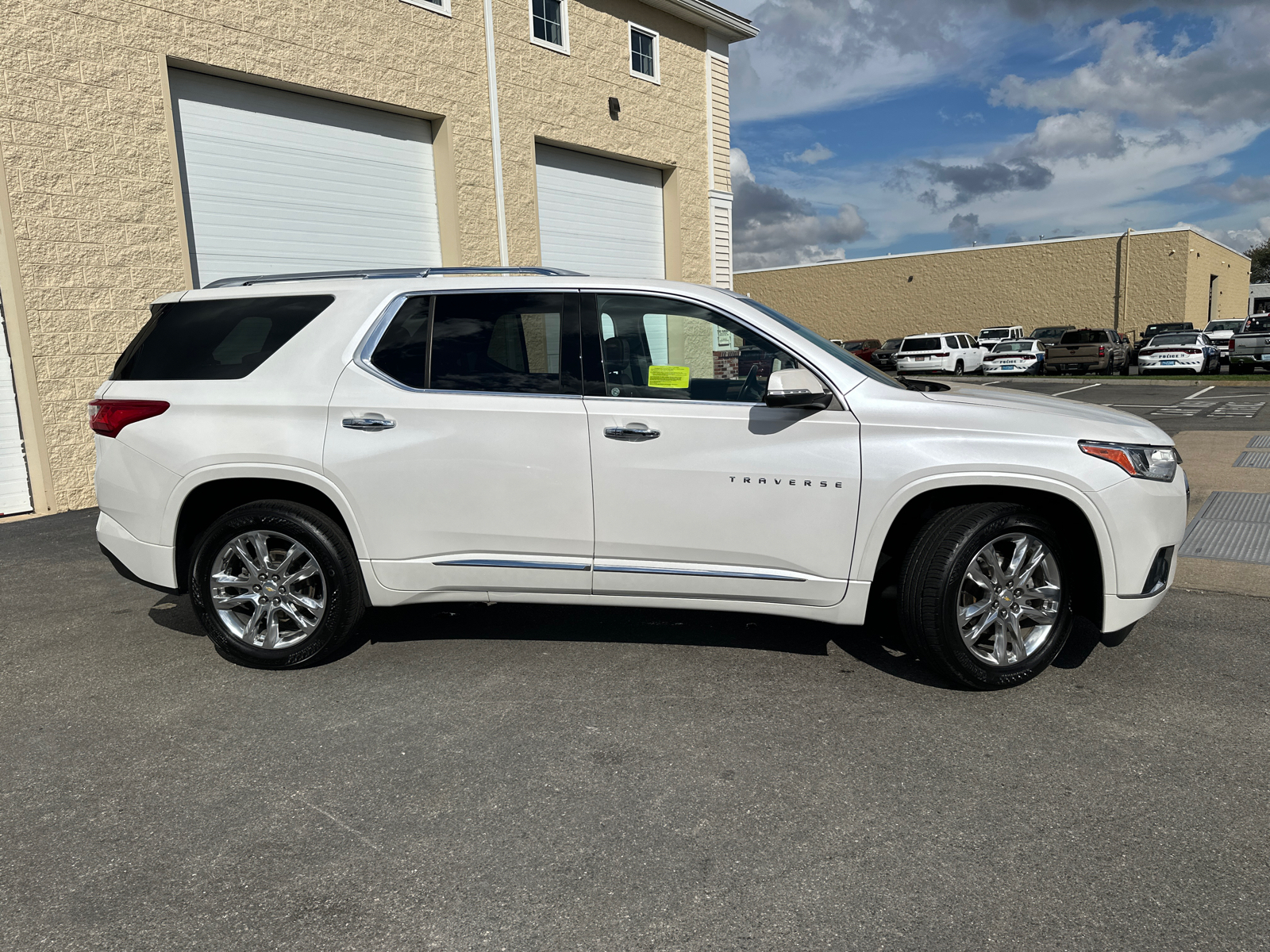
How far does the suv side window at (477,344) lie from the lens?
4156 millimetres

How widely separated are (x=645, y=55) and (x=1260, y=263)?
98.5 m

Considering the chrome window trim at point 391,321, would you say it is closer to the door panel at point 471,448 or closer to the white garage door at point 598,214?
the door panel at point 471,448

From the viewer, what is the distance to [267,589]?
14.2 ft

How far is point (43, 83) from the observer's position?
8547mm

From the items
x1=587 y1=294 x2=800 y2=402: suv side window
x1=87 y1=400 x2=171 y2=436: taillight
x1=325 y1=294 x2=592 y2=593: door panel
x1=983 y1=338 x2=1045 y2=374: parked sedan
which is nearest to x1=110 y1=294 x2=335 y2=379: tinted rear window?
x1=87 y1=400 x2=171 y2=436: taillight

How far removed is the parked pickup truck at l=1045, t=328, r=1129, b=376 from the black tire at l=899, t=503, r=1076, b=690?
29.4 metres

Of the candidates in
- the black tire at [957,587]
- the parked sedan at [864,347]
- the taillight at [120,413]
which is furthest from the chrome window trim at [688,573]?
the parked sedan at [864,347]

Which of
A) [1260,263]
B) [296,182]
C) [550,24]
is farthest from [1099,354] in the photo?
[1260,263]

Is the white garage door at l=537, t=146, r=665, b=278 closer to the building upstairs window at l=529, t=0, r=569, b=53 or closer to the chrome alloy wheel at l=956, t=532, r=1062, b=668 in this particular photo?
the building upstairs window at l=529, t=0, r=569, b=53

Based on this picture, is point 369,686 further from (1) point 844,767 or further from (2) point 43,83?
(2) point 43,83

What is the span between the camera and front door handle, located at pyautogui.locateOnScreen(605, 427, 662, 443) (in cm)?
396

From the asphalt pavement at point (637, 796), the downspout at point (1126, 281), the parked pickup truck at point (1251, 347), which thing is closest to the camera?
the asphalt pavement at point (637, 796)

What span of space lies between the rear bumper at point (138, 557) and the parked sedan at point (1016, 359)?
31.2 metres

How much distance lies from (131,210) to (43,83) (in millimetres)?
1292
